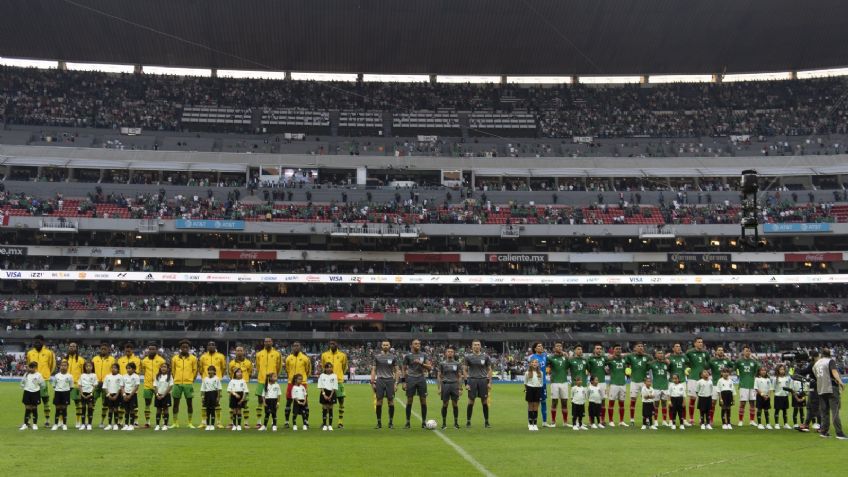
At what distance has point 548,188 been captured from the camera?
7294 centimetres

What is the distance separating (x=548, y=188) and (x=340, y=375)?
55016 mm

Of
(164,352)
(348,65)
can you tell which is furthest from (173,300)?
(348,65)

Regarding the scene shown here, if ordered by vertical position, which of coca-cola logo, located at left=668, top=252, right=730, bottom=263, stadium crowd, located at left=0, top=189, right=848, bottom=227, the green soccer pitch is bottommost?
the green soccer pitch

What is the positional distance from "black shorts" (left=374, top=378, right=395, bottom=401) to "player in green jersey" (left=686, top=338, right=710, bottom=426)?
8240mm

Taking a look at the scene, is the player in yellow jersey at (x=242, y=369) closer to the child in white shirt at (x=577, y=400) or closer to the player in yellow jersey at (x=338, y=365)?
the player in yellow jersey at (x=338, y=365)

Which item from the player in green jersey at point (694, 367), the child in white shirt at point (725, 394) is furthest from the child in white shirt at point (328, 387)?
the child in white shirt at point (725, 394)

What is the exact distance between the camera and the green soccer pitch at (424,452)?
13336mm

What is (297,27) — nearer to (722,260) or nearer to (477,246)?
(477,246)

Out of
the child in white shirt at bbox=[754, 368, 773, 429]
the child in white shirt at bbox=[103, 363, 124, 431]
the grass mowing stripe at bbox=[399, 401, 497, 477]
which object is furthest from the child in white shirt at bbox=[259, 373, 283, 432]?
the child in white shirt at bbox=[754, 368, 773, 429]

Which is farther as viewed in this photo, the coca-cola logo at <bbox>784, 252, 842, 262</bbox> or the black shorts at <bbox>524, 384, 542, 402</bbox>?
the coca-cola logo at <bbox>784, 252, 842, 262</bbox>

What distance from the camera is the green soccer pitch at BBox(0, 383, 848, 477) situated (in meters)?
13.3

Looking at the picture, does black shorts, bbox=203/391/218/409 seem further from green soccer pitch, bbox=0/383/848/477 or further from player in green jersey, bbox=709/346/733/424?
player in green jersey, bbox=709/346/733/424

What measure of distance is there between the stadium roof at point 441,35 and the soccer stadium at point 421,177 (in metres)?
0.30

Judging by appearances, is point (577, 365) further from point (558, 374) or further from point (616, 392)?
point (616, 392)
